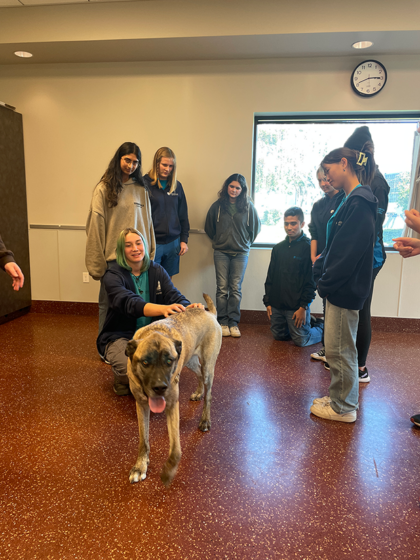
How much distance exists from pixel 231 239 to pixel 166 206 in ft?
2.44

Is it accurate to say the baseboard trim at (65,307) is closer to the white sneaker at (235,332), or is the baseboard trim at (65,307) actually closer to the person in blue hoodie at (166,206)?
the person in blue hoodie at (166,206)

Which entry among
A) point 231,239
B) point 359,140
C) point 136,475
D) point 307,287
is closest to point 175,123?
point 231,239

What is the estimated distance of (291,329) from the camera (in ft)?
11.0

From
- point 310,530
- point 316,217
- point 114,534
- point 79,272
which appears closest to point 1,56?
point 79,272

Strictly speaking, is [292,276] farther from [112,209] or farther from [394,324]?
[112,209]

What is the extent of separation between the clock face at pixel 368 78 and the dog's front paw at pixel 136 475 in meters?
3.84

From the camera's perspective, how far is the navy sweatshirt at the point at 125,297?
210cm

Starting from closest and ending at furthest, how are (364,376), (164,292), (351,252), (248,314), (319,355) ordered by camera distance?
(351,252) < (164,292) < (364,376) < (319,355) < (248,314)

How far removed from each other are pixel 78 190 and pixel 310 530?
3.88 metres

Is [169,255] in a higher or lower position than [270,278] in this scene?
higher

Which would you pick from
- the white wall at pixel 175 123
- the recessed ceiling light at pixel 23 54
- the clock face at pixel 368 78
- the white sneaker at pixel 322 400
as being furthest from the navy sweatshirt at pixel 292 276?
the recessed ceiling light at pixel 23 54

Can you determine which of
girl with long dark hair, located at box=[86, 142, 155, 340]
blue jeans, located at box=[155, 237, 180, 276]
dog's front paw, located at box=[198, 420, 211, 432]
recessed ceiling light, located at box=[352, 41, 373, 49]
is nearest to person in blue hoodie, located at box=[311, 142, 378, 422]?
dog's front paw, located at box=[198, 420, 211, 432]

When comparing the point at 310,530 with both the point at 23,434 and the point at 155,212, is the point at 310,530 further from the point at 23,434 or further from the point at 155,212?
the point at 155,212

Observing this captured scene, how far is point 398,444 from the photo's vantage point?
1862 mm
